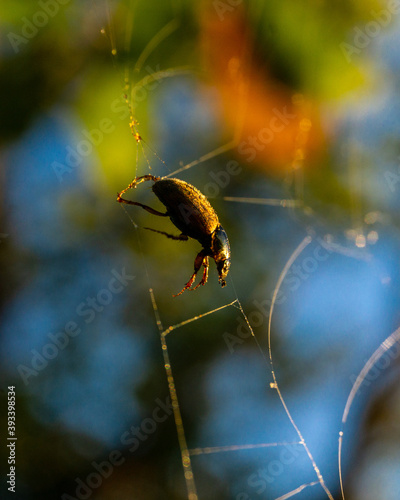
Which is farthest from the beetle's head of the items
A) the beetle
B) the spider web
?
the spider web

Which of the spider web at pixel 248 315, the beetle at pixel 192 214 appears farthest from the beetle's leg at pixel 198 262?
the spider web at pixel 248 315

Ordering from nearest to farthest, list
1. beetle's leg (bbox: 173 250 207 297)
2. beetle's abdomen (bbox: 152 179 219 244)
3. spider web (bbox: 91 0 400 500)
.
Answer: beetle's abdomen (bbox: 152 179 219 244), beetle's leg (bbox: 173 250 207 297), spider web (bbox: 91 0 400 500)

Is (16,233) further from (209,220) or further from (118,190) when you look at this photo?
(209,220)

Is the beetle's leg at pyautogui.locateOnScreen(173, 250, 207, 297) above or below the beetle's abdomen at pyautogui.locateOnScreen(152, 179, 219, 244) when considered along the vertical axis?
below

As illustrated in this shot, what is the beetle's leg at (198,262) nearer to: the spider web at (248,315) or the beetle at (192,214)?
the beetle at (192,214)

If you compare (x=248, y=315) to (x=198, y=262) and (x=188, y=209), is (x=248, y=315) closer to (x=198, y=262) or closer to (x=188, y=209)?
(x=198, y=262)

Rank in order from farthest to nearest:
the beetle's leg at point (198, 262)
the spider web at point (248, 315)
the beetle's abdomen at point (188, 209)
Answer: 1. the spider web at point (248, 315)
2. the beetle's leg at point (198, 262)
3. the beetle's abdomen at point (188, 209)

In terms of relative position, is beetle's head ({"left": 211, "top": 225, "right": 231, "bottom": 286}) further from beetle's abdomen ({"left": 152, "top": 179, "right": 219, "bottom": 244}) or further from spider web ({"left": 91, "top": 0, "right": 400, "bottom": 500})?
spider web ({"left": 91, "top": 0, "right": 400, "bottom": 500})

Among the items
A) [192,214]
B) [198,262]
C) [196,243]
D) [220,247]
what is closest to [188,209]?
[192,214]
